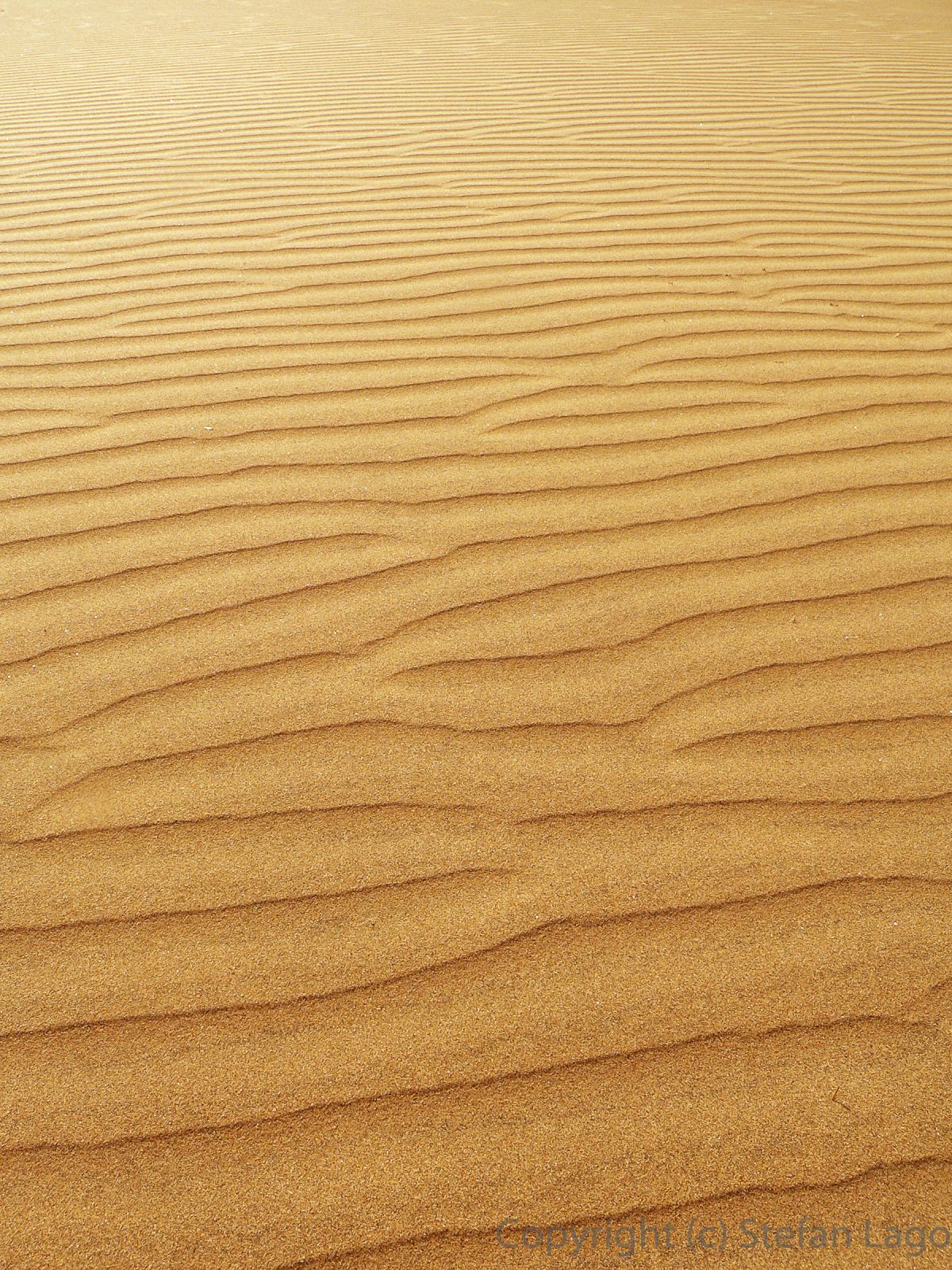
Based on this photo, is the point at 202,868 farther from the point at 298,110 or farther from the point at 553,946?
the point at 298,110

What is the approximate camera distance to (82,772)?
1.74m

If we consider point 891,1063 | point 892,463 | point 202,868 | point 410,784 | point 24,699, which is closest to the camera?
point 891,1063

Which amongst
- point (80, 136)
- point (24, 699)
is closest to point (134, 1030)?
point (24, 699)

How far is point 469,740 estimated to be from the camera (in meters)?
1.80

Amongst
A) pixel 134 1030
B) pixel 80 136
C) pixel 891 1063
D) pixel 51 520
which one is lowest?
pixel 891 1063

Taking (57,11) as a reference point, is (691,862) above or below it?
below

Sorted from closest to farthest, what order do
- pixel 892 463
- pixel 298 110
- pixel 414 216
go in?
pixel 892 463 → pixel 414 216 → pixel 298 110

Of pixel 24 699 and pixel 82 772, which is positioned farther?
pixel 24 699

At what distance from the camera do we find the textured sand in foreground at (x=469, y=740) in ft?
4.17

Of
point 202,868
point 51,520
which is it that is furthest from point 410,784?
point 51,520

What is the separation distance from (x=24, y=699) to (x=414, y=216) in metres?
2.90

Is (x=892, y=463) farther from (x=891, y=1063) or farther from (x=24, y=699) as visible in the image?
(x=24, y=699)

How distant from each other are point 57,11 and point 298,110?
4.82 metres

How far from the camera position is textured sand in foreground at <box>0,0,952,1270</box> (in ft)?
4.17
